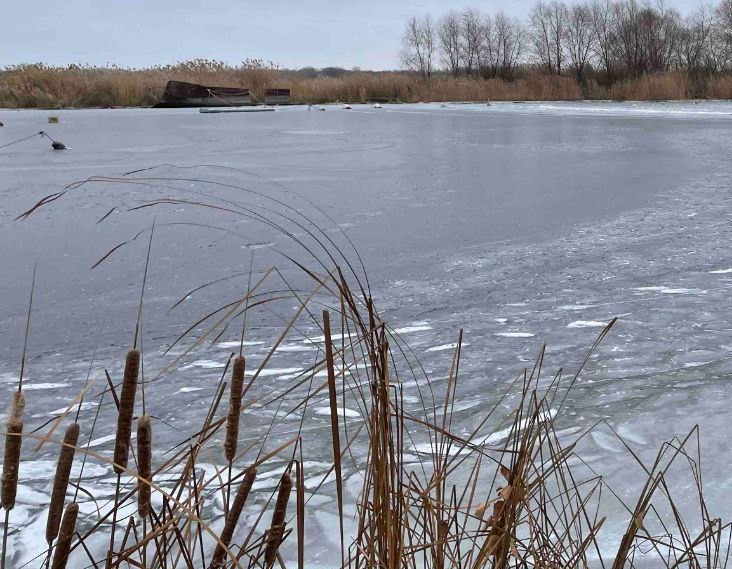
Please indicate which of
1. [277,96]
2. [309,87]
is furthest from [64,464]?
[309,87]

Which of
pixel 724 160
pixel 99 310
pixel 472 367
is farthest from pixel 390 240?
pixel 724 160

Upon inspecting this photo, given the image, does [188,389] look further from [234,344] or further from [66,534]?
[66,534]

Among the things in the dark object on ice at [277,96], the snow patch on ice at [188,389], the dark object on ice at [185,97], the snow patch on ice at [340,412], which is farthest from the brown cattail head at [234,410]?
the dark object on ice at [277,96]

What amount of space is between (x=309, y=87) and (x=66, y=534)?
27.2 m

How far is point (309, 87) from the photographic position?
89.0ft

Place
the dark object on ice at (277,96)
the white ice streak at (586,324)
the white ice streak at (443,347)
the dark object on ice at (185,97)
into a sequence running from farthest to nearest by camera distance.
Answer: the dark object on ice at (277,96)
the dark object on ice at (185,97)
the white ice streak at (586,324)
the white ice streak at (443,347)

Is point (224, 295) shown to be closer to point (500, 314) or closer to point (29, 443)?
point (500, 314)

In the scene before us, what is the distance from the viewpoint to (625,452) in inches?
80.4

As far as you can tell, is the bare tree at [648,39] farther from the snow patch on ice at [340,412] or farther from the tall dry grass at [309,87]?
the snow patch on ice at [340,412]

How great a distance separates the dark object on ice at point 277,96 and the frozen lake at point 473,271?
15.7 m

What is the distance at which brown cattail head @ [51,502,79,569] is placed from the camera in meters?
0.78

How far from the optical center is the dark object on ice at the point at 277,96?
966 inches

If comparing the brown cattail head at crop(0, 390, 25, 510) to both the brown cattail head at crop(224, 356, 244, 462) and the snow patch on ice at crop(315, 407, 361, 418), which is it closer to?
the brown cattail head at crop(224, 356, 244, 462)

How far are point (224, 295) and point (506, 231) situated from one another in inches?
77.7
